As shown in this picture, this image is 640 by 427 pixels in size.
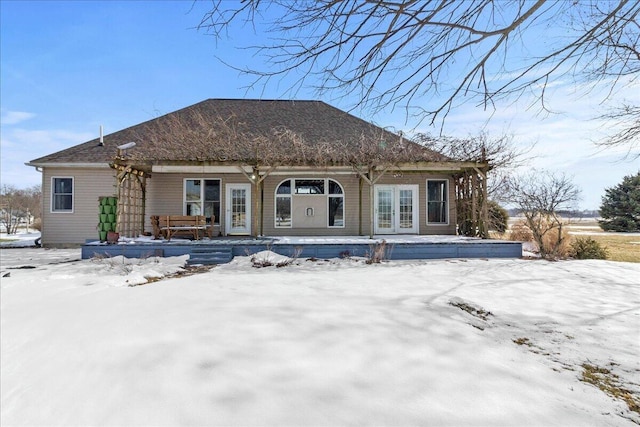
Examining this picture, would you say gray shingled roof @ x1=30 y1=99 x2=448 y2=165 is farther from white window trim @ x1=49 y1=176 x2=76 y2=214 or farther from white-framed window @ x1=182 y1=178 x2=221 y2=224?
white-framed window @ x1=182 y1=178 x2=221 y2=224

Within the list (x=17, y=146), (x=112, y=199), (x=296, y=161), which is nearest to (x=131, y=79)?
(x=112, y=199)

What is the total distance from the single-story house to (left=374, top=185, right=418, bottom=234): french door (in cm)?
4

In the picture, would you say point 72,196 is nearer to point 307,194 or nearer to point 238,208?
point 238,208

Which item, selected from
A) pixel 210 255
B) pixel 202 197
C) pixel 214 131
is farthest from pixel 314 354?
pixel 214 131

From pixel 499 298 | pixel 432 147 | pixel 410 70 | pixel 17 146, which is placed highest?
pixel 17 146

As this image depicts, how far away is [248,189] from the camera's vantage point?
42.4ft

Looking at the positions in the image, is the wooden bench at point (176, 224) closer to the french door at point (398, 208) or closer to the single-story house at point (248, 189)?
the single-story house at point (248, 189)

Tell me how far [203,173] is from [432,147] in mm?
8998

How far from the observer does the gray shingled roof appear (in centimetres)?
1156

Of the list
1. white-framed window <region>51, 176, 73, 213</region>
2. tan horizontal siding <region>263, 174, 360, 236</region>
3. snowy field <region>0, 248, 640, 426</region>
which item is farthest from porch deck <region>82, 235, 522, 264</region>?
white-framed window <region>51, 176, 73, 213</region>

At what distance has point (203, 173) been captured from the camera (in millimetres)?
12648

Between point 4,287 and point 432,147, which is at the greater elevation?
point 432,147

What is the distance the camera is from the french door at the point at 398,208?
43.4 ft

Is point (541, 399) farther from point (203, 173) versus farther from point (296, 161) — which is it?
point (203, 173)
